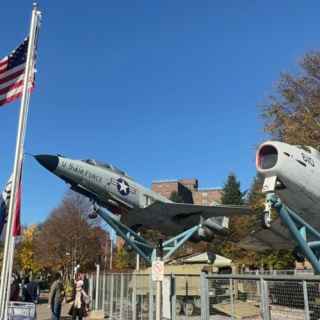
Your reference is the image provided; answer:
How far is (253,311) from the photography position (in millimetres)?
8523

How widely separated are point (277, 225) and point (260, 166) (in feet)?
19.1

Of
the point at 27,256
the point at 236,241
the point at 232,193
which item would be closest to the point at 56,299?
the point at 236,241

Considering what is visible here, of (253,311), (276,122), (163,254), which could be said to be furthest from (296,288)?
(276,122)

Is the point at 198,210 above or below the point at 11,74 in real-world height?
below

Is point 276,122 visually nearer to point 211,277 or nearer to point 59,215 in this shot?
point 211,277

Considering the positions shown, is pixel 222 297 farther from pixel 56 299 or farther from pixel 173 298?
pixel 56 299

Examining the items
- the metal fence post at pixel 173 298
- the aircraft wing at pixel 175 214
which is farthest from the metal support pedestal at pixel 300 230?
the aircraft wing at pixel 175 214

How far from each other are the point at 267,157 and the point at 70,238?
35.0 m

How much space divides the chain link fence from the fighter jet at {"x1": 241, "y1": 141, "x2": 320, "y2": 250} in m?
2.44

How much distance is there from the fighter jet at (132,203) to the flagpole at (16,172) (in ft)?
15.6

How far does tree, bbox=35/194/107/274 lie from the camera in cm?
4297

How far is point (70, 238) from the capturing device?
43062mm

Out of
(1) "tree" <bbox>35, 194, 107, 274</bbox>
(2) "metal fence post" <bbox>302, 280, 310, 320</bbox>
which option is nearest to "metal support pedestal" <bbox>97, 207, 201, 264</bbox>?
(2) "metal fence post" <bbox>302, 280, 310, 320</bbox>

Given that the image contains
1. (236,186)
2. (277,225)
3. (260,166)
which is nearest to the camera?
(260,166)
